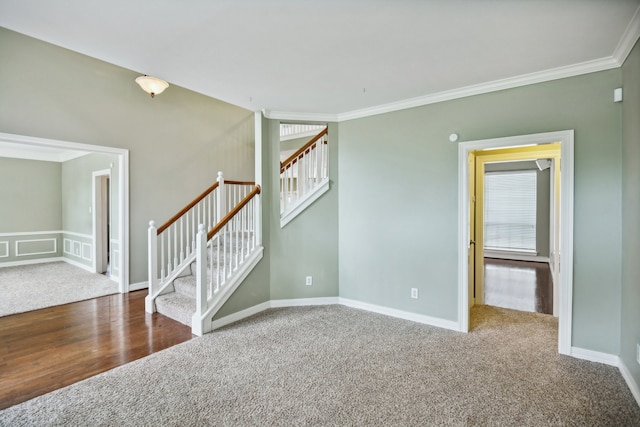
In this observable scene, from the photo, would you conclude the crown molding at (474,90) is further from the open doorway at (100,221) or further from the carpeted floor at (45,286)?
the open doorway at (100,221)

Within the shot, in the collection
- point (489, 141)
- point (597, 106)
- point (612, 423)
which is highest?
point (597, 106)

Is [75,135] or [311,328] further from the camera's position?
[75,135]

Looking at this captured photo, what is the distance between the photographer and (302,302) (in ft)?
13.6

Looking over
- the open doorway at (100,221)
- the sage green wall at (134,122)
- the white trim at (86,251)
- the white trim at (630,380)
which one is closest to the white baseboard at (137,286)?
the sage green wall at (134,122)

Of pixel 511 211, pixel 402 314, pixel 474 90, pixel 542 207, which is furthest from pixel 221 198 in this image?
pixel 542 207

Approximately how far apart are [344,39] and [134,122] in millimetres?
4029

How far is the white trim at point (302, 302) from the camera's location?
4.09 metres

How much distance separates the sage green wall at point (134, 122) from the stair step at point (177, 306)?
1.40m

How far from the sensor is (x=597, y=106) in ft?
8.67

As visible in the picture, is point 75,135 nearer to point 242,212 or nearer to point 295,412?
point 242,212

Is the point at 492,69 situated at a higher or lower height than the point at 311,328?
higher

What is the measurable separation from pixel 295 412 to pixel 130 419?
1049mm

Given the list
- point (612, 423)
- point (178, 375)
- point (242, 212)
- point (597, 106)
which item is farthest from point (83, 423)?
point (597, 106)

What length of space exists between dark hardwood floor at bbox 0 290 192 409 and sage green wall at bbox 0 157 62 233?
14.3ft
